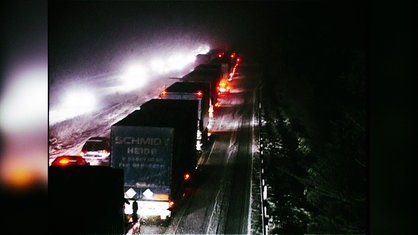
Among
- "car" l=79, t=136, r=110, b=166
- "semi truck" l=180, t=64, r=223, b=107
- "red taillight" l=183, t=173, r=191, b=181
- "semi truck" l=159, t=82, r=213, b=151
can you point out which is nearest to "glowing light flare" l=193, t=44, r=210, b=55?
"semi truck" l=180, t=64, r=223, b=107

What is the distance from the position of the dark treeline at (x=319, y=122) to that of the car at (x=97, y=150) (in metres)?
2.50

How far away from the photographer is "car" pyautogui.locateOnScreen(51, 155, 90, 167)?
7.32 metres

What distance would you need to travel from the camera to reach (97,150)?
8156mm

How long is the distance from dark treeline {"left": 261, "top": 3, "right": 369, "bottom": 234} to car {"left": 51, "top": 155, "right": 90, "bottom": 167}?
2.73 meters

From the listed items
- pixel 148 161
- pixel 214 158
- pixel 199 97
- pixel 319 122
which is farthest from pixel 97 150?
pixel 319 122

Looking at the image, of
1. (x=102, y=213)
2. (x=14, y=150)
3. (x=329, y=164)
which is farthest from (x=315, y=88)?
(x=14, y=150)

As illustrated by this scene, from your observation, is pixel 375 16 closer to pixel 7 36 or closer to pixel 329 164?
pixel 329 164

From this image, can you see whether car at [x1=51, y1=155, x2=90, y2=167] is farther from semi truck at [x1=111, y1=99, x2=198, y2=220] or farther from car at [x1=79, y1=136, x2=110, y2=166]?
semi truck at [x1=111, y1=99, x2=198, y2=220]

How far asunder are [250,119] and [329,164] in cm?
208

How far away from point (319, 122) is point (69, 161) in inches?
140

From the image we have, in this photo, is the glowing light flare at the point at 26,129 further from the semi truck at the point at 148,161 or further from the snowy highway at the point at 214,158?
the semi truck at the point at 148,161

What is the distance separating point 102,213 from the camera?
6.63 meters

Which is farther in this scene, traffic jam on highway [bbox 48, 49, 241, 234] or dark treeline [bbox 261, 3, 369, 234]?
dark treeline [bbox 261, 3, 369, 234]

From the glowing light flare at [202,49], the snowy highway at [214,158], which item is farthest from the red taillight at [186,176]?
the glowing light flare at [202,49]
